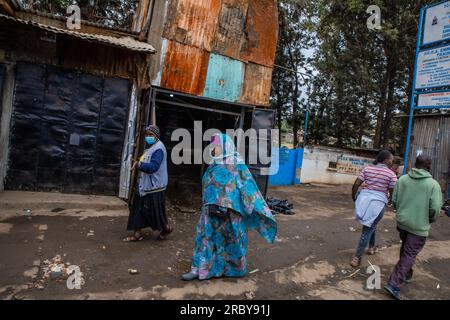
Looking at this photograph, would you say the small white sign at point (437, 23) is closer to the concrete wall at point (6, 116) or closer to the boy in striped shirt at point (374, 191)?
the boy in striped shirt at point (374, 191)

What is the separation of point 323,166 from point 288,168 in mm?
1892

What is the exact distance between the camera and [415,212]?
3842 mm

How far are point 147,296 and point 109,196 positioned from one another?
4173 mm

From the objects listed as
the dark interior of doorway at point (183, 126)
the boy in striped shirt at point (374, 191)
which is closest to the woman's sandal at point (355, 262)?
the boy in striped shirt at point (374, 191)

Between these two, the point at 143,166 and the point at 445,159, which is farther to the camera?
the point at 445,159

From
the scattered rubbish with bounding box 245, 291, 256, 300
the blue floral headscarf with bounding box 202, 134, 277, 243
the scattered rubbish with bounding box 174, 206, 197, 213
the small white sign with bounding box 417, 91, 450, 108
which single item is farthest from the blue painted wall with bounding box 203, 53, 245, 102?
the small white sign with bounding box 417, 91, 450, 108

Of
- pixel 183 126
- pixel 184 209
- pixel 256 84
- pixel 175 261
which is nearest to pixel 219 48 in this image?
pixel 256 84

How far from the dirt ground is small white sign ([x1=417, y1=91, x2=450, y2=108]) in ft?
14.0

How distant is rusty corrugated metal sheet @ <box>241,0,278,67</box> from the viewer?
848 centimetres

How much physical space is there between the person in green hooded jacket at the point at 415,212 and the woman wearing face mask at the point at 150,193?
321cm

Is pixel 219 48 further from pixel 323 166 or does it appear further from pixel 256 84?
pixel 323 166

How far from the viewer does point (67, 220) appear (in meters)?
5.77

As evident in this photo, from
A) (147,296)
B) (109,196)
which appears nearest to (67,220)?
(109,196)
